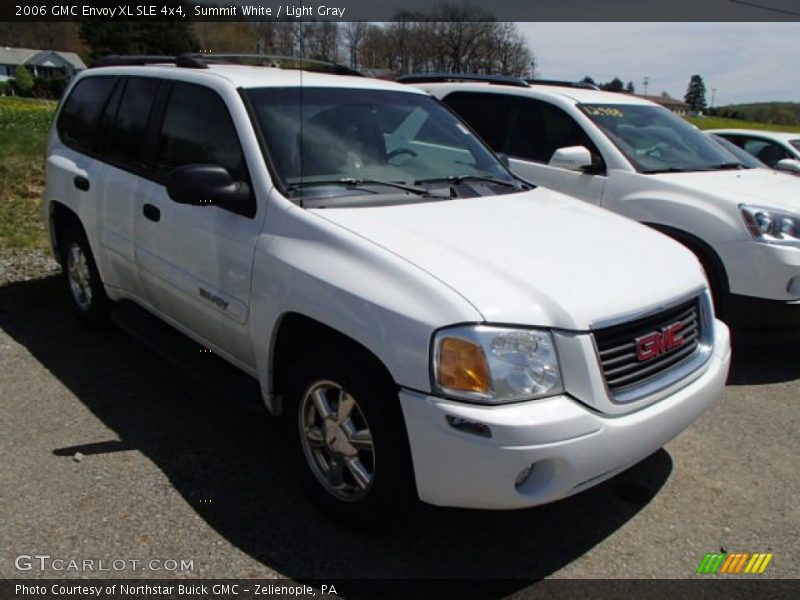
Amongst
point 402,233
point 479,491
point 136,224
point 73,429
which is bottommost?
point 73,429

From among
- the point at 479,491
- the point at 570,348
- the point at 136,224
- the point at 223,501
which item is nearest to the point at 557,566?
the point at 479,491

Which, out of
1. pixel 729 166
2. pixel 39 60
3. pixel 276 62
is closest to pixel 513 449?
pixel 276 62

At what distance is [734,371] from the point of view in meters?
4.93

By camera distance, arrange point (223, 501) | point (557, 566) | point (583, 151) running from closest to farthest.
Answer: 1. point (557, 566)
2. point (223, 501)
3. point (583, 151)

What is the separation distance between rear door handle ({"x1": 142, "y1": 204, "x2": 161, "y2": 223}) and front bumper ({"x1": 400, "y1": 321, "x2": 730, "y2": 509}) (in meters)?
2.05

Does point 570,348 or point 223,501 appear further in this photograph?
point 223,501

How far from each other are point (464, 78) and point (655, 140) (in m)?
2.13

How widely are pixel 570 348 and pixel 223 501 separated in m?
1.70

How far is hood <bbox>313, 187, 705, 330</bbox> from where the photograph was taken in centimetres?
255

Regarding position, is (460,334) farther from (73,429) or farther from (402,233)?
(73,429)

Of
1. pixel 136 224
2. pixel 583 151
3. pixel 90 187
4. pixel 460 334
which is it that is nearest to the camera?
pixel 460 334

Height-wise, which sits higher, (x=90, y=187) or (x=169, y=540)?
(x=90, y=187)
